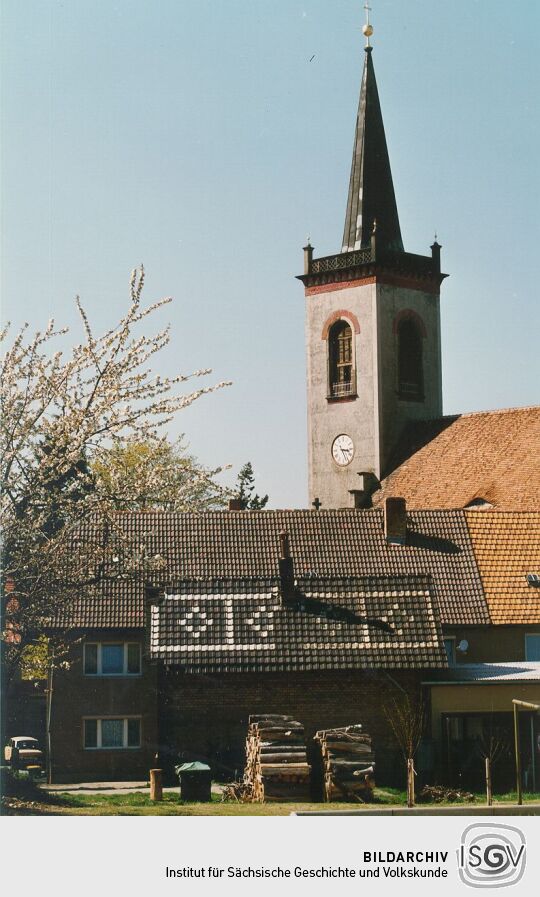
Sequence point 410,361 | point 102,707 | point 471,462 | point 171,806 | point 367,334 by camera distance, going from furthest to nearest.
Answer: point 410,361
point 367,334
point 471,462
point 102,707
point 171,806

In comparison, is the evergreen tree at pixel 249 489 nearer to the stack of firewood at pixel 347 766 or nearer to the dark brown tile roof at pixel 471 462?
the dark brown tile roof at pixel 471 462

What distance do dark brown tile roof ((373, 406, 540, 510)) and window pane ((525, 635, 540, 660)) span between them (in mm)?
11272

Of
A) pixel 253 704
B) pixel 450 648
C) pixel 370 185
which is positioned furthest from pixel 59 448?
pixel 370 185

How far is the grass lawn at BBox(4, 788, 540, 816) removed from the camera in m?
17.7

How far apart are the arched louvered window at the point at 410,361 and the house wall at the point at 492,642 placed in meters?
24.2

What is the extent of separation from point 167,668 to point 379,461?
3034 cm

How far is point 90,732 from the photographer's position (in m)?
31.1

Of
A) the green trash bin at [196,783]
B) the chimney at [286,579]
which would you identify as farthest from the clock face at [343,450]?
the green trash bin at [196,783]

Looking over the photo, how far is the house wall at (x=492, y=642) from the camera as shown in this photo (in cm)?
3169

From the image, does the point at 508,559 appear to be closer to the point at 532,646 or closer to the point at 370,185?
the point at 532,646

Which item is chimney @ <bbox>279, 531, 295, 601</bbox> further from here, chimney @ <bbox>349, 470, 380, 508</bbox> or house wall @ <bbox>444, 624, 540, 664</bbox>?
chimney @ <bbox>349, 470, 380, 508</bbox>

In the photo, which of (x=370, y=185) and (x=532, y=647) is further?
(x=370, y=185)

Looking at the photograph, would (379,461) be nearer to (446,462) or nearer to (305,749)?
(446,462)
